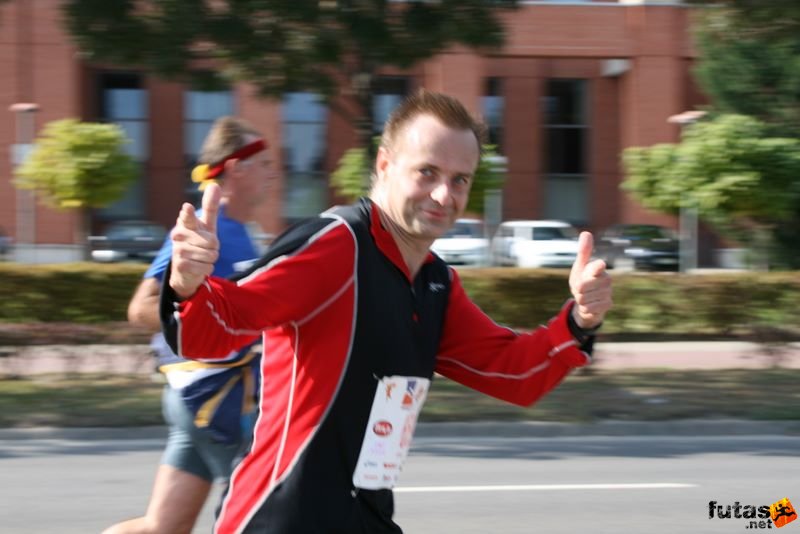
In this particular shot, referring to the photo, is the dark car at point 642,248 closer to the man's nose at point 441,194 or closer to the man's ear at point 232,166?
the man's ear at point 232,166

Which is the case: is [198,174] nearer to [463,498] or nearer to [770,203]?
[463,498]

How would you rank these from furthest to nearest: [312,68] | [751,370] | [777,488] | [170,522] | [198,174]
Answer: [751,370]
[312,68]
[777,488]
[198,174]
[170,522]

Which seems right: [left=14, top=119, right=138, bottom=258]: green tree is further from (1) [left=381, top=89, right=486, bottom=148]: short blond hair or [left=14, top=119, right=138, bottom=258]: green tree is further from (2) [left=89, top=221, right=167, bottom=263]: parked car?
(1) [left=381, top=89, right=486, bottom=148]: short blond hair

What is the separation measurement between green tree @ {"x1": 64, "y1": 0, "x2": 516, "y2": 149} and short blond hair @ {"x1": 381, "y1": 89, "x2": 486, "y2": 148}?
362 inches

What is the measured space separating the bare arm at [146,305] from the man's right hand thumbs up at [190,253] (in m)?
1.80

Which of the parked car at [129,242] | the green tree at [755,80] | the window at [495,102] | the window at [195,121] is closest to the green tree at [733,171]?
the green tree at [755,80]

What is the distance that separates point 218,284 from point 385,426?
519 mm

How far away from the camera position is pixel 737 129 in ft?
75.1

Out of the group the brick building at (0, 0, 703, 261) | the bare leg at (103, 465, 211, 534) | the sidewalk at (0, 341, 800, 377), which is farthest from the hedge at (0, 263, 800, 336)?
the brick building at (0, 0, 703, 261)

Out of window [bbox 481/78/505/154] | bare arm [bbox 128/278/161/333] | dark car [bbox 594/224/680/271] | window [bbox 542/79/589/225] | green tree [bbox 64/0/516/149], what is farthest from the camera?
window [bbox 542/79/589/225]

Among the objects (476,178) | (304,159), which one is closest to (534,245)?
(304,159)

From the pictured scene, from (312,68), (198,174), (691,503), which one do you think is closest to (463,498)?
(691,503)

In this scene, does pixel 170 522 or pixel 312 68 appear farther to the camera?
pixel 312 68

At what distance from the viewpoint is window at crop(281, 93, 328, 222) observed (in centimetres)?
3866
